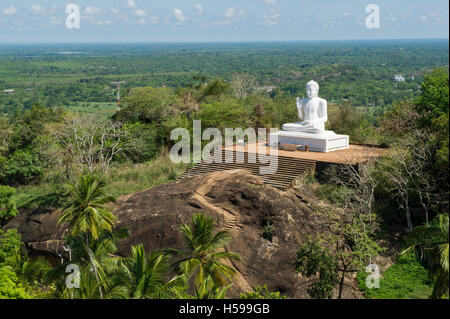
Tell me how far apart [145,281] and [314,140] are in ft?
52.9

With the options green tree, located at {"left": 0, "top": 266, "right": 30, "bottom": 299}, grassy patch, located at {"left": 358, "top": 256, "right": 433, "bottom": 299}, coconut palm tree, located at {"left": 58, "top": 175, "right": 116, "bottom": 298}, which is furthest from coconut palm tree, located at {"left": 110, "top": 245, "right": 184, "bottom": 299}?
grassy patch, located at {"left": 358, "top": 256, "right": 433, "bottom": 299}

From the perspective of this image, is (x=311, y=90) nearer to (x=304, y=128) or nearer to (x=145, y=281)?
(x=304, y=128)

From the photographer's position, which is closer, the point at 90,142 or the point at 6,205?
the point at 6,205

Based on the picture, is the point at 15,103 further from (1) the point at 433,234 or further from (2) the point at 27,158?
(1) the point at 433,234

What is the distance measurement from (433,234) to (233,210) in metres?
10.9

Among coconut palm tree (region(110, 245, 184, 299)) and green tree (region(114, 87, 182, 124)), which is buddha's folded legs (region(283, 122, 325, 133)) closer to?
green tree (region(114, 87, 182, 124))

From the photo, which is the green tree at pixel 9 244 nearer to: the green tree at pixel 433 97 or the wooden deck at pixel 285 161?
the wooden deck at pixel 285 161

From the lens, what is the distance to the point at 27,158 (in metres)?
32.3

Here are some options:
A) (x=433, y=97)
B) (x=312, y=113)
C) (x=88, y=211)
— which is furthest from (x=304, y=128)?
(x=88, y=211)

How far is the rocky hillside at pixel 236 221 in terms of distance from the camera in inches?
793

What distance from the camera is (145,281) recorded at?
14.6m

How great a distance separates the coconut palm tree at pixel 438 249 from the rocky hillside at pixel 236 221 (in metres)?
6.27
